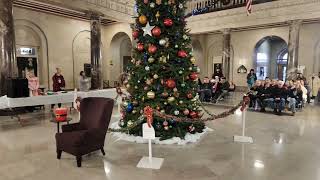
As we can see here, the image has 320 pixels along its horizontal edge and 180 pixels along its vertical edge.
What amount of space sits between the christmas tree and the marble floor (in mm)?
676

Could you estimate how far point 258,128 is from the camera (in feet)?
22.2

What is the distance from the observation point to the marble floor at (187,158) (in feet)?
12.5

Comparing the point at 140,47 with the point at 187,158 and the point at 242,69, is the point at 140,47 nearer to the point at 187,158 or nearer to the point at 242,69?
the point at 187,158

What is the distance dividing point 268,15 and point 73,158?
44.2 ft

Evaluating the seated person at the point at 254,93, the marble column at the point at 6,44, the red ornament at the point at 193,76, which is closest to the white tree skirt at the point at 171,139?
the red ornament at the point at 193,76

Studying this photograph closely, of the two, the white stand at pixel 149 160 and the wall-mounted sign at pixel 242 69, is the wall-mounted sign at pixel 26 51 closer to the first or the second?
the white stand at pixel 149 160

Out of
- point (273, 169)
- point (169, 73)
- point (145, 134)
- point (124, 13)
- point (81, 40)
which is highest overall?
point (124, 13)

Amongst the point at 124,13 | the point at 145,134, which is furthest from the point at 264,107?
the point at 124,13

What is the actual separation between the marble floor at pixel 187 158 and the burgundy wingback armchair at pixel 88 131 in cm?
26

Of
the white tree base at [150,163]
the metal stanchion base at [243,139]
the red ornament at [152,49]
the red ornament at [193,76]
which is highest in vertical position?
the red ornament at [152,49]

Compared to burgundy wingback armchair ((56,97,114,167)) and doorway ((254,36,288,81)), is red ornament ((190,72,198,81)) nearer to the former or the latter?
burgundy wingback armchair ((56,97,114,167))

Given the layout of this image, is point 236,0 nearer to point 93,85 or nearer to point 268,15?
point 268,15

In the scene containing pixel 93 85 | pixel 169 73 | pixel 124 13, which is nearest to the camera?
pixel 169 73

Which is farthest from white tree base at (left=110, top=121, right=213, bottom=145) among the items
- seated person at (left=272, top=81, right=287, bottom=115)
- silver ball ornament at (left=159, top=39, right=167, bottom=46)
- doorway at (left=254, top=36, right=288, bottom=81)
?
doorway at (left=254, top=36, right=288, bottom=81)
